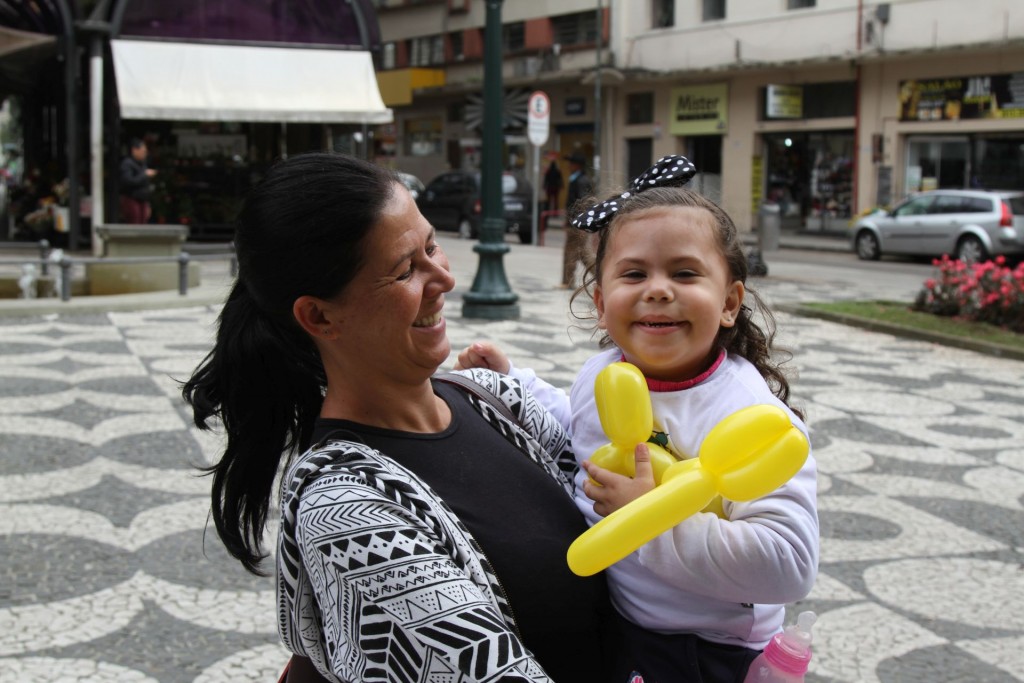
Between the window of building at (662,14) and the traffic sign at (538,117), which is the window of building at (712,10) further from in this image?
the traffic sign at (538,117)

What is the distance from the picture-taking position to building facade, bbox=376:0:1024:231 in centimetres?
2528

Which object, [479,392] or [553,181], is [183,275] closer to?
[479,392]

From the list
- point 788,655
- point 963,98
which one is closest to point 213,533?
point 788,655

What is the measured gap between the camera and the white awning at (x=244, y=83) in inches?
675

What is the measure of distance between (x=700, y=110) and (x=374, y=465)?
32.0m

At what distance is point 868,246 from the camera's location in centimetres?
2272

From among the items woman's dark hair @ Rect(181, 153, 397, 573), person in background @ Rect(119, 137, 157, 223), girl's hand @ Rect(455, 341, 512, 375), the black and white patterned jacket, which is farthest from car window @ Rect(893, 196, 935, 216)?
the black and white patterned jacket

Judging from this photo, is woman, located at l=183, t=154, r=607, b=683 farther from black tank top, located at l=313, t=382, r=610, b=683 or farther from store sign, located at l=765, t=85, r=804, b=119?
store sign, located at l=765, t=85, r=804, b=119

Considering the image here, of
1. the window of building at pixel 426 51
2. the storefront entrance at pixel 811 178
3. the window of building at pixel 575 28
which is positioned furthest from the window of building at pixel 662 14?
the window of building at pixel 426 51

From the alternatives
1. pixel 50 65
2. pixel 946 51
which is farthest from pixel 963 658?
pixel 946 51

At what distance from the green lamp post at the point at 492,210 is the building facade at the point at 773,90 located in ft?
57.5

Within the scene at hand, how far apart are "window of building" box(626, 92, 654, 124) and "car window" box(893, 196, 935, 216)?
525 inches

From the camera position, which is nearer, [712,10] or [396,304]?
[396,304]

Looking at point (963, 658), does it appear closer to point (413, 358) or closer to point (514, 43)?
point (413, 358)
